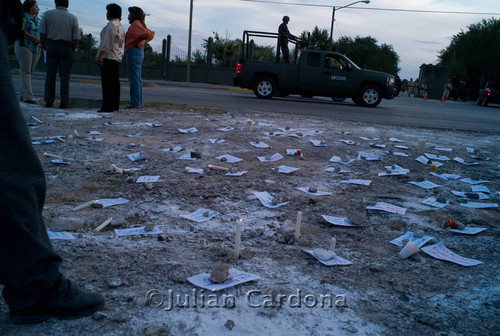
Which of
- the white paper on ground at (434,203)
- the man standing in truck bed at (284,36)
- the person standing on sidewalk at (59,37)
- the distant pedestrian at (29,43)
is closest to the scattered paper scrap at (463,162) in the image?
the white paper on ground at (434,203)

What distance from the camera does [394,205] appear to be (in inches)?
133

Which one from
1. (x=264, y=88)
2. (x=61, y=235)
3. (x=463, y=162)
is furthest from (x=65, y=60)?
(x=264, y=88)

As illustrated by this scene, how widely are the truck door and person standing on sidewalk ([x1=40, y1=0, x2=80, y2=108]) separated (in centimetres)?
843

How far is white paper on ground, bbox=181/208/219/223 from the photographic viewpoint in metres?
2.81

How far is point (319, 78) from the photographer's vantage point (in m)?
13.4

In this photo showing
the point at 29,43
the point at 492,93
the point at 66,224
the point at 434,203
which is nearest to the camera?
the point at 66,224

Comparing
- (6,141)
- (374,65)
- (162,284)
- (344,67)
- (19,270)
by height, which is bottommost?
(162,284)

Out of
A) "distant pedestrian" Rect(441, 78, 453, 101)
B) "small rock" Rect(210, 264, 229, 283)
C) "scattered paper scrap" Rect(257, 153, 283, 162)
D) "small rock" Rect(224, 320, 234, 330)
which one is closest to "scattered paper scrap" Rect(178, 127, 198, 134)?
"scattered paper scrap" Rect(257, 153, 283, 162)

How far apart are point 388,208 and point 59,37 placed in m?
6.24

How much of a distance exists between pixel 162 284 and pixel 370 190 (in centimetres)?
242

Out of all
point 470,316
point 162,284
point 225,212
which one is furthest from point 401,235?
point 162,284

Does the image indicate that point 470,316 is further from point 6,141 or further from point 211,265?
point 6,141

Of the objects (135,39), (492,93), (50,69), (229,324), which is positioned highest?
(492,93)

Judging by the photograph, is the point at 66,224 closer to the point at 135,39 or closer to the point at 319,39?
the point at 135,39
